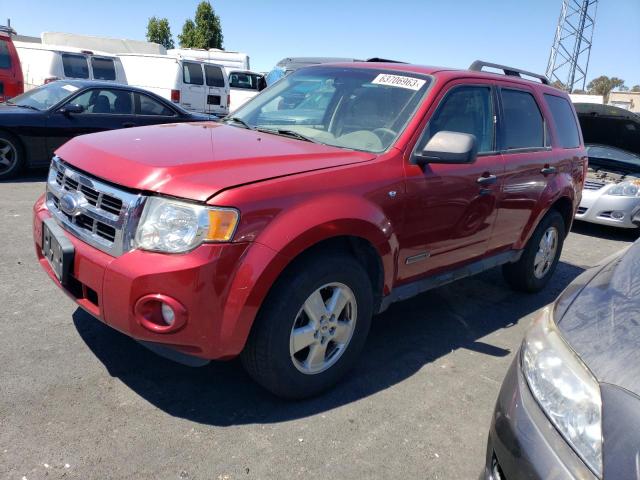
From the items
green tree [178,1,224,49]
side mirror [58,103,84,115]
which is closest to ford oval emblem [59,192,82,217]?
side mirror [58,103,84,115]

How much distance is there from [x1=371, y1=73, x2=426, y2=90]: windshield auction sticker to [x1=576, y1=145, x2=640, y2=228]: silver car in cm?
532

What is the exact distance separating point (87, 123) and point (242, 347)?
6.88 metres

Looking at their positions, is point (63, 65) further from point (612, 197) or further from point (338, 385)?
point (338, 385)

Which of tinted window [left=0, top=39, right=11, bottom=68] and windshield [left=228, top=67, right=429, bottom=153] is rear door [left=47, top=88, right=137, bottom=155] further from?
windshield [left=228, top=67, right=429, bottom=153]

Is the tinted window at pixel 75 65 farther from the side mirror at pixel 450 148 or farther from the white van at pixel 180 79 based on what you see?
the side mirror at pixel 450 148

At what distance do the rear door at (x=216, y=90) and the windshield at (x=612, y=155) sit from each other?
10.7m

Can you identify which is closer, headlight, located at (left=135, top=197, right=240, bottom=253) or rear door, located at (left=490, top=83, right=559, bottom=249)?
headlight, located at (left=135, top=197, right=240, bottom=253)

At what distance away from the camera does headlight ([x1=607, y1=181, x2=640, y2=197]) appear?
785 centimetres

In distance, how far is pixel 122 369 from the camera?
3.08 metres

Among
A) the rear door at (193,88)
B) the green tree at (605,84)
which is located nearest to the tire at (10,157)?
the rear door at (193,88)

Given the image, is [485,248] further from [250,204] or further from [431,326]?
[250,204]

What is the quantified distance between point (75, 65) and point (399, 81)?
12.8 metres

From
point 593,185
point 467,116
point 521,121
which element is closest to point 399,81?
point 467,116

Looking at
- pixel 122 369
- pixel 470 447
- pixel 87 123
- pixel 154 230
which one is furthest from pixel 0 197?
pixel 470 447
